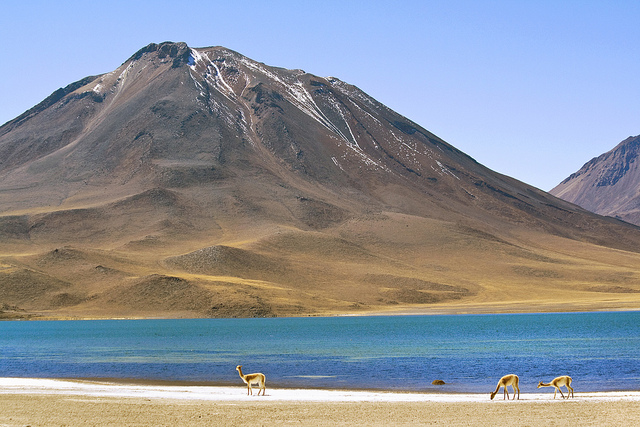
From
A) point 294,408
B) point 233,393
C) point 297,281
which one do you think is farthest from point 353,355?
point 297,281

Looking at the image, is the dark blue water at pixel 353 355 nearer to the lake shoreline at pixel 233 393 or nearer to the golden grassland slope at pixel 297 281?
the lake shoreline at pixel 233 393

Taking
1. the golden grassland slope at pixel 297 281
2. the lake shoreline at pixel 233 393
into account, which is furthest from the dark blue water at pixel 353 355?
the golden grassland slope at pixel 297 281

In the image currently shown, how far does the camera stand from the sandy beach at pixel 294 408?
2572cm

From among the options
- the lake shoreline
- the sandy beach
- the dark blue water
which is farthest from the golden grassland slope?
the sandy beach

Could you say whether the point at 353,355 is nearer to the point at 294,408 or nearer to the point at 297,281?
the point at 294,408

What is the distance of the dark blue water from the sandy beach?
184 inches

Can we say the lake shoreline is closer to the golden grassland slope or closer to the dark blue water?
the dark blue water

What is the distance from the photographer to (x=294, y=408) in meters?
29.5

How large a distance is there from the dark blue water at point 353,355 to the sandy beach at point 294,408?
184 inches

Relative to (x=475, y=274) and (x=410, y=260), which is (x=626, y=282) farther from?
(x=410, y=260)

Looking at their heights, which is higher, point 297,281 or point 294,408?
point 294,408

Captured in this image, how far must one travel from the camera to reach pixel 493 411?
2802 cm

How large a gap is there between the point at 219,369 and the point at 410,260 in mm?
147503

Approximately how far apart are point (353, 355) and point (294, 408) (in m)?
25.5
